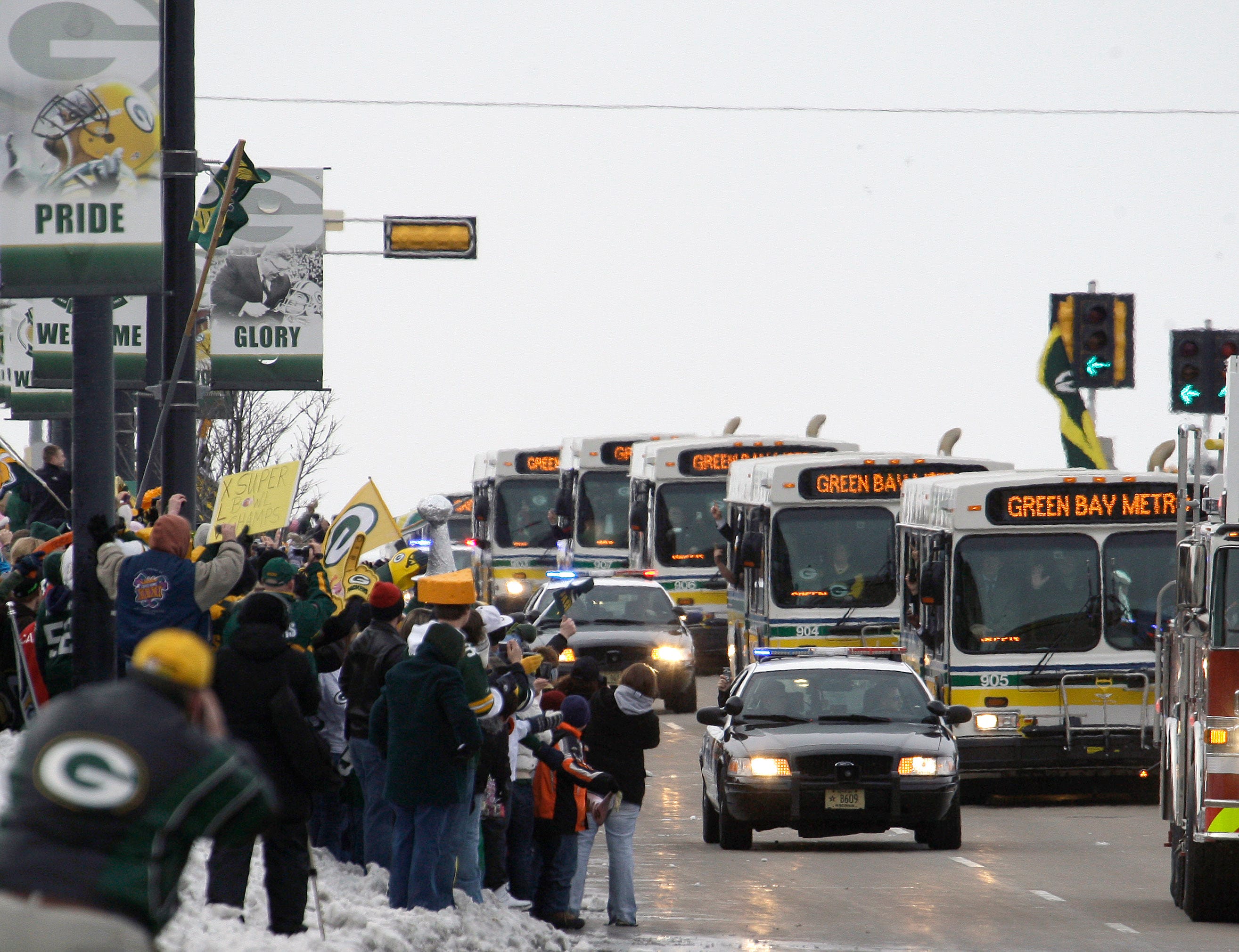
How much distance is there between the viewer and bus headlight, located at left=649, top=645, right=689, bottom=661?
27.1 metres

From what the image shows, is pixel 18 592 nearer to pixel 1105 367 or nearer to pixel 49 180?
pixel 49 180

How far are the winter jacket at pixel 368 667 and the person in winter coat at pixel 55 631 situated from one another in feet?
6.42

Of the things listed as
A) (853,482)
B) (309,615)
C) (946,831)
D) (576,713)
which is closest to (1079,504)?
(946,831)

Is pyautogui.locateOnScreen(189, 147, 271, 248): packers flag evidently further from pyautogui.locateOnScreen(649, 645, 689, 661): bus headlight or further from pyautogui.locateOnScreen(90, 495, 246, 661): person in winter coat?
pyautogui.locateOnScreen(649, 645, 689, 661): bus headlight

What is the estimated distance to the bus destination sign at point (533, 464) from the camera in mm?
42531

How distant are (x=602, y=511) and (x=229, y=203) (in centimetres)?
2423

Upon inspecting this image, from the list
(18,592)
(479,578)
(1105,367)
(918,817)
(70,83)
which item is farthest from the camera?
(479,578)

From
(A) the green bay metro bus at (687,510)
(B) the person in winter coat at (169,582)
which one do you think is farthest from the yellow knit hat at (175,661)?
(A) the green bay metro bus at (687,510)

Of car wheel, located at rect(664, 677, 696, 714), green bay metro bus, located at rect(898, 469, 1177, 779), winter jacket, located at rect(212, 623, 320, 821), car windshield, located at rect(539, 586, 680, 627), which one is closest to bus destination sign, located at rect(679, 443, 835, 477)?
car windshield, located at rect(539, 586, 680, 627)

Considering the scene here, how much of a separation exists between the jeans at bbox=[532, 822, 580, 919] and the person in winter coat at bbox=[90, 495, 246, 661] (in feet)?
8.14

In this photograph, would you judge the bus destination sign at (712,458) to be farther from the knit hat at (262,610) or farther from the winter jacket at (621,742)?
the knit hat at (262,610)

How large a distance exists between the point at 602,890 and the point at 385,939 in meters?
4.61

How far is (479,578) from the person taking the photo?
4475 cm

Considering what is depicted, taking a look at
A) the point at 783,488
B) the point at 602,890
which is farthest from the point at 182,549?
the point at 783,488
